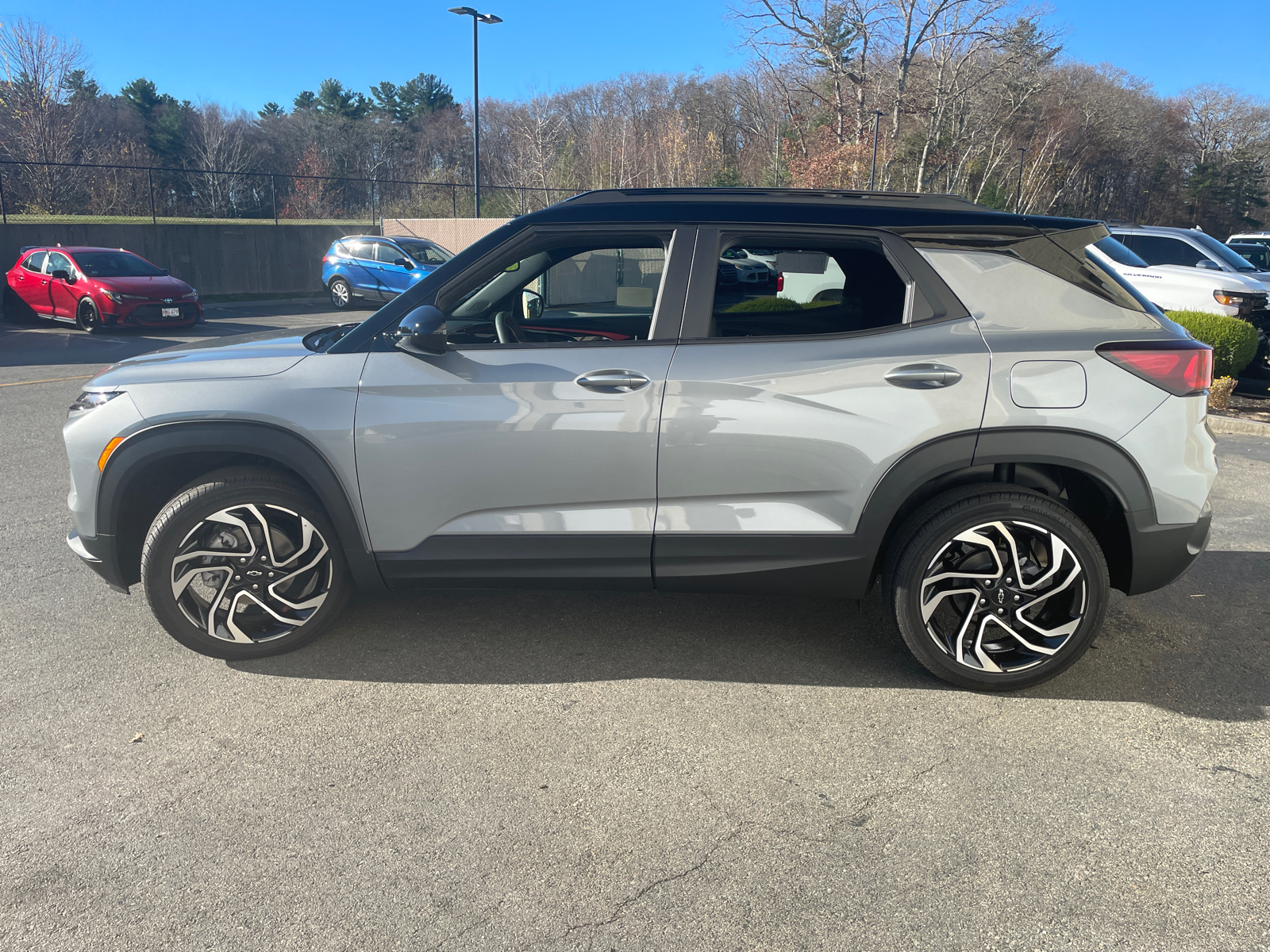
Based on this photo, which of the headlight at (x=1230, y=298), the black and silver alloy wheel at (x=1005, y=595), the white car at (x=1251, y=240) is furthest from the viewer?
the white car at (x=1251, y=240)

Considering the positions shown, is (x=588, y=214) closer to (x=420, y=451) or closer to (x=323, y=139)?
(x=420, y=451)

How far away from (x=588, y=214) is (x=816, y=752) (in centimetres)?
213

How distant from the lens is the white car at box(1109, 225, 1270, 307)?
13703mm

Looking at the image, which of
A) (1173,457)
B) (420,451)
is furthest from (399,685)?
(1173,457)

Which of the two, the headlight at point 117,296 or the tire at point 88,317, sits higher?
the headlight at point 117,296

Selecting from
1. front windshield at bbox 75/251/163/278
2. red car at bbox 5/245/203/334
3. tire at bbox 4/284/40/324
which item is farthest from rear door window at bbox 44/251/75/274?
tire at bbox 4/284/40/324

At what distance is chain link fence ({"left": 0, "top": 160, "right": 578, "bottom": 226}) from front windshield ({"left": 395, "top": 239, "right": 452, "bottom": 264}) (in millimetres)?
3957

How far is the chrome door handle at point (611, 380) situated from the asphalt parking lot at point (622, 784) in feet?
3.82

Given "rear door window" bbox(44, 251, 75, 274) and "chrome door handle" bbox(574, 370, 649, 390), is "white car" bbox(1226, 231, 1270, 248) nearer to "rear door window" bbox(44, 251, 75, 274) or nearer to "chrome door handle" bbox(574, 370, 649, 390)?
"chrome door handle" bbox(574, 370, 649, 390)

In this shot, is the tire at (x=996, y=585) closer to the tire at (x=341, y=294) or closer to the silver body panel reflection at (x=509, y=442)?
the silver body panel reflection at (x=509, y=442)

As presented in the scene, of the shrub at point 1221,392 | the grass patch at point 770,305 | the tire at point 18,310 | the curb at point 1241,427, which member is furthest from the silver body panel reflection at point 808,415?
the tire at point 18,310

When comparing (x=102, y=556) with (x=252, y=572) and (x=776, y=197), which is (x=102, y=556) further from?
(x=776, y=197)

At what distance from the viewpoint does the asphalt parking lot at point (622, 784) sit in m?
2.30

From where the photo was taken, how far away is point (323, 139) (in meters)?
70.1
